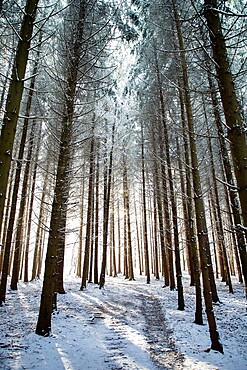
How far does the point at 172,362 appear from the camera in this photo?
13.5ft

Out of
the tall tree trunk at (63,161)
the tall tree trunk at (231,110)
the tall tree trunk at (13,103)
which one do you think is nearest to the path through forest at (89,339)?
the tall tree trunk at (63,161)

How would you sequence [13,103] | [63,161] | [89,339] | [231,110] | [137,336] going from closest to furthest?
1. [231,110]
2. [13,103]
3. [89,339]
4. [137,336]
5. [63,161]

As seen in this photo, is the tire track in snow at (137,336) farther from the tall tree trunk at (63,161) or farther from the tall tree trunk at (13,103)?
the tall tree trunk at (13,103)

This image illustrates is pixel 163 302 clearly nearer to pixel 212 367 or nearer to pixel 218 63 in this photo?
pixel 212 367

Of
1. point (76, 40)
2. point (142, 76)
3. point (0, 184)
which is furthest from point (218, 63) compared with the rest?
point (142, 76)

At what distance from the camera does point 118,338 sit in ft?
17.2

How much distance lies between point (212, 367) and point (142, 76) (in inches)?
423

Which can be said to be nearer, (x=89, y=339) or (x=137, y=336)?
(x=89, y=339)

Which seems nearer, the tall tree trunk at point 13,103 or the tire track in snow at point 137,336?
the tall tree trunk at point 13,103

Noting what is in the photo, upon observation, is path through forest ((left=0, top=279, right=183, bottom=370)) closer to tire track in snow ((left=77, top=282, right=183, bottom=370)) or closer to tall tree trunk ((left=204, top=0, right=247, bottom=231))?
tire track in snow ((left=77, top=282, right=183, bottom=370))

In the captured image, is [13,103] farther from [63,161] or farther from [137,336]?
[137,336]

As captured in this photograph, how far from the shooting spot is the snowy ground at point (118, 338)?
406 centimetres

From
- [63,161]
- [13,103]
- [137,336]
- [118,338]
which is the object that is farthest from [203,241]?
[13,103]

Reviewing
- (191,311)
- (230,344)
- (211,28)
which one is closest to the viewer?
(211,28)
